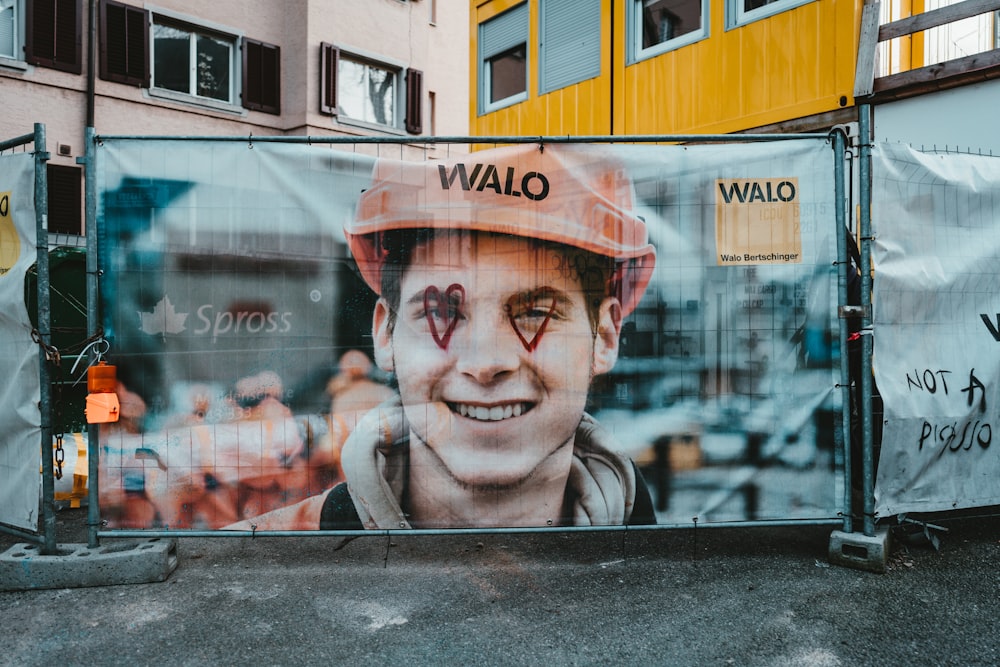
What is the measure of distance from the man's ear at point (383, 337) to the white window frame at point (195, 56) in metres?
13.6

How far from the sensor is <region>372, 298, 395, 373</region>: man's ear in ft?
13.5

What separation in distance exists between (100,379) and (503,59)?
10.3 meters

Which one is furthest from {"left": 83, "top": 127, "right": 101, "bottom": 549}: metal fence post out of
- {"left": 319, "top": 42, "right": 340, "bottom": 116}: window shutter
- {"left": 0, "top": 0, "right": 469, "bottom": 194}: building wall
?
{"left": 319, "top": 42, "right": 340, "bottom": 116}: window shutter

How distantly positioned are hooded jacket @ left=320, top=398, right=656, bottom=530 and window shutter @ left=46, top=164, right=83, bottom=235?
1140cm

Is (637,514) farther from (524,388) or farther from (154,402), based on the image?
(154,402)

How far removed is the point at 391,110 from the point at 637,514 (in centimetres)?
1674

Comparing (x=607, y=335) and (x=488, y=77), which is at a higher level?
(x=488, y=77)

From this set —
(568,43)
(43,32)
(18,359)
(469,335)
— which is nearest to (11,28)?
(43,32)

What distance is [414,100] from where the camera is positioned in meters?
19.2

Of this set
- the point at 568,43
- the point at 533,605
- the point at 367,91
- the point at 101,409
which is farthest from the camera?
the point at 367,91

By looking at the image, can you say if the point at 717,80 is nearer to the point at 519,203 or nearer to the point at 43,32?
the point at 519,203

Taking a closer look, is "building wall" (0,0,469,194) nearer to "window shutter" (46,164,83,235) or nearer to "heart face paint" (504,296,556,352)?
"window shutter" (46,164,83,235)

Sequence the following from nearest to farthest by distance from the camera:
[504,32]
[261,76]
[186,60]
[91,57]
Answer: [504,32]
[91,57]
[186,60]
[261,76]

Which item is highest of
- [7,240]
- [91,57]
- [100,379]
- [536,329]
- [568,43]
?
[91,57]
